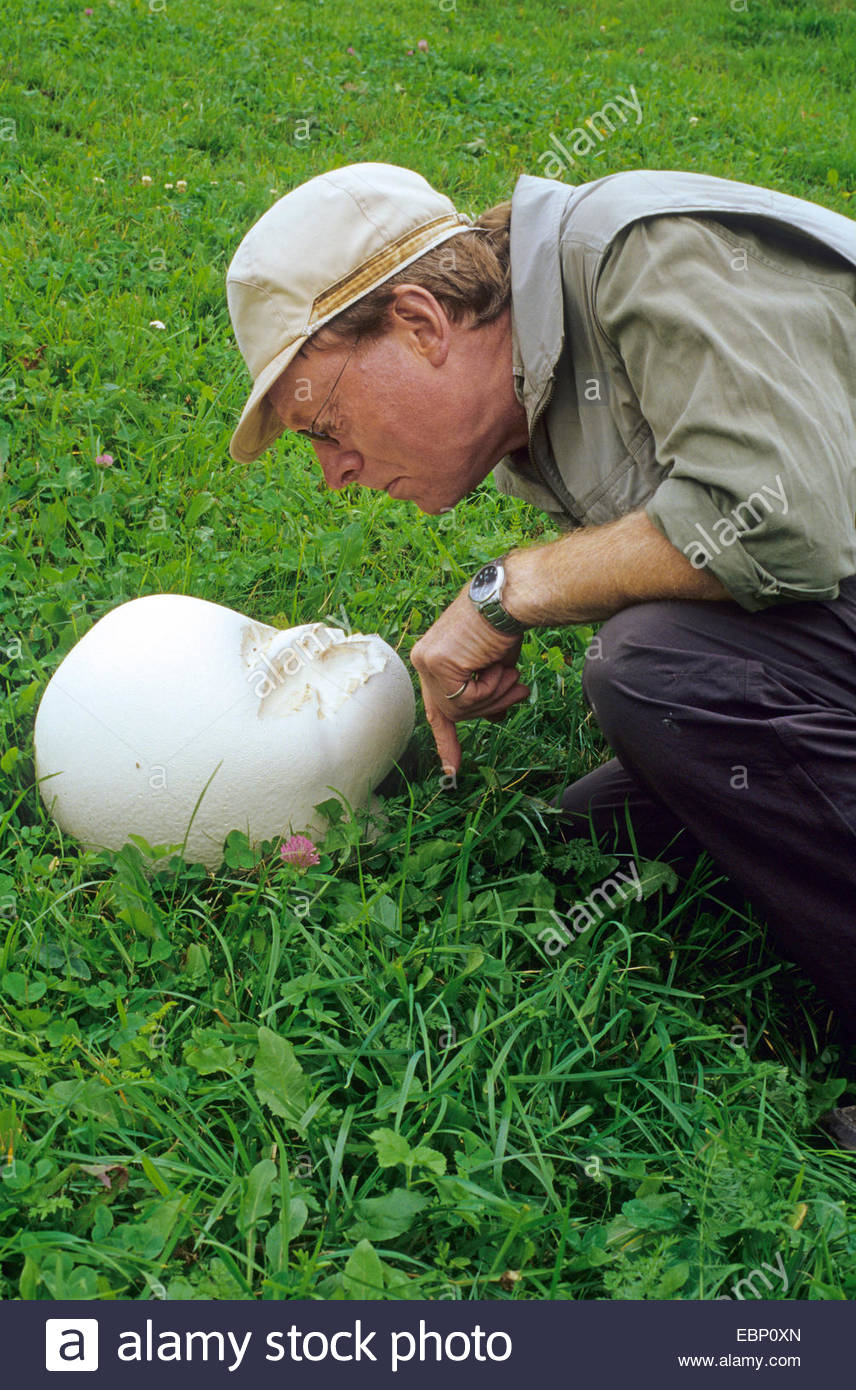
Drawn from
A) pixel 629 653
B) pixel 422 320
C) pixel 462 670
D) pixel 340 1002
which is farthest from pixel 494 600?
pixel 340 1002

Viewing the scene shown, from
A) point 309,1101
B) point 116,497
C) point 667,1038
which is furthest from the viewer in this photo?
point 116,497

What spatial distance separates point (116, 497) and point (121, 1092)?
79.9 inches

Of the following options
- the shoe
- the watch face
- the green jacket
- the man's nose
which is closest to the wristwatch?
the watch face

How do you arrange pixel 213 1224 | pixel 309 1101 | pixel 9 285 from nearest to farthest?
pixel 213 1224
pixel 309 1101
pixel 9 285

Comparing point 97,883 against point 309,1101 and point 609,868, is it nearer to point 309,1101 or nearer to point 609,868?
point 309,1101

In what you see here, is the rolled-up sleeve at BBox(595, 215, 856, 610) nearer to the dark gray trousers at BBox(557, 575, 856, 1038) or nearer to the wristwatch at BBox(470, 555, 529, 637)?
the dark gray trousers at BBox(557, 575, 856, 1038)

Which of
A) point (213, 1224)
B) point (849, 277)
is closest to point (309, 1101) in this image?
point (213, 1224)

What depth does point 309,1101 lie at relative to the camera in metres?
2.07

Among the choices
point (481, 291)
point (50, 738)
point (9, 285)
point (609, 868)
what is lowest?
point (609, 868)

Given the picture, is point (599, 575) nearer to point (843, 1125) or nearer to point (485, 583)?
point (485, 583)

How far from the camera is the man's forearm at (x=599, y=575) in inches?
85.6

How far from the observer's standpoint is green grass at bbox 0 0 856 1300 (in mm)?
1894

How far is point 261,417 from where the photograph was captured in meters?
2.54

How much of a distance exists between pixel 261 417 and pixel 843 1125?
6.17 feet
